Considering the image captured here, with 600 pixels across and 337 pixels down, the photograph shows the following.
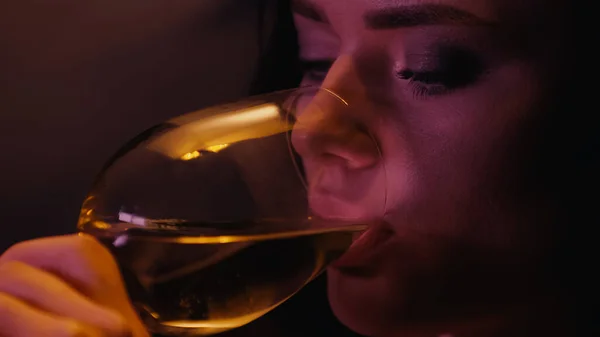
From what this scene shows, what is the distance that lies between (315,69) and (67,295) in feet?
1.36

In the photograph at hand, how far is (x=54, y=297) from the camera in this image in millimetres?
504

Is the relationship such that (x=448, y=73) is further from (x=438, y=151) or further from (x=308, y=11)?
(x=308, y=11)

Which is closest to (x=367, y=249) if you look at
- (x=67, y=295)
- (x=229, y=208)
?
(x=229, y=208)

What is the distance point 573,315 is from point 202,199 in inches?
16.9

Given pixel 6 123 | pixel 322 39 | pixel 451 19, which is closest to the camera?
pixel 451 19

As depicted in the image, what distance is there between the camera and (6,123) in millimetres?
918

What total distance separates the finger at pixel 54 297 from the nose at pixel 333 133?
0.70 ft

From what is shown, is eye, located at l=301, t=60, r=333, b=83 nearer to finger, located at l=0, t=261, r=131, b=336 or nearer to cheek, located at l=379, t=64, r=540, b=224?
cheek, located at l=379, t=64, r=540, b=224

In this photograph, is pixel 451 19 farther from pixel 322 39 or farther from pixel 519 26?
pixel 322 39

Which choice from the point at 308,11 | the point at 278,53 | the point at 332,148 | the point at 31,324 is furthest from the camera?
the point at 278,53

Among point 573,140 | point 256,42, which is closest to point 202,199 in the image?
point 573,140

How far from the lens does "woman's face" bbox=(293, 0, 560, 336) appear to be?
2.04 ft

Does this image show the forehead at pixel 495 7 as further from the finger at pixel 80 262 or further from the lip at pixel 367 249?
the finger at pixel 80 262

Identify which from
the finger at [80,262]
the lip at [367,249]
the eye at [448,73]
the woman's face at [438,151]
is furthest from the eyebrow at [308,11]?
the finger at [80,262]
